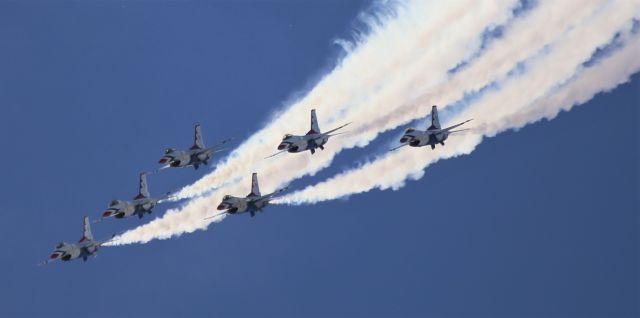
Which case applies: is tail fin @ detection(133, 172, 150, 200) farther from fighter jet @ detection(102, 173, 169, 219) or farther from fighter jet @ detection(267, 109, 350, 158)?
fighter jet @ detection(267, 109, 350, 158)

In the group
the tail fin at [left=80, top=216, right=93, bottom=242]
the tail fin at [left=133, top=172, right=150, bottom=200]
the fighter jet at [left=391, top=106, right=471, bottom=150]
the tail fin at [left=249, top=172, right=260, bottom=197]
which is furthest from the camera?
the tail fin at [left=80, top=216, right=93, bottom=242]

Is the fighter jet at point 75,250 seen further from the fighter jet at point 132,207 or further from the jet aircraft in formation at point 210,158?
the fighter jet at point 132,207

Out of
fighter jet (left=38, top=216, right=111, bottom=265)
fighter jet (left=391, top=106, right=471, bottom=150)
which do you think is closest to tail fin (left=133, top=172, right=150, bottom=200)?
fighter jet (left=38, top=216, right=111, bottom=265)

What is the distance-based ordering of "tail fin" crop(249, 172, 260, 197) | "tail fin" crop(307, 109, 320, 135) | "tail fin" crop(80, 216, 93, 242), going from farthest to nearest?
"tail fin" crop(80, 216, 93, 242)
"tail fin" crop(249, 172, 260, 197)
"tail fin" crop(307, 109, 320, 135)

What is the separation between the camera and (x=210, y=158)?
108188mm

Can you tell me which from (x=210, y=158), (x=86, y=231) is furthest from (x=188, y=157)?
(x=86, y=231)

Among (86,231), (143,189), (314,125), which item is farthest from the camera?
(86,231)

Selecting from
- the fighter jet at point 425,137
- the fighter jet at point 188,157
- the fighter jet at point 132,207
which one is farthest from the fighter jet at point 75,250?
the fighter jet at point 425,137

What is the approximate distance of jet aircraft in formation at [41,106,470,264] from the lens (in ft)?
335

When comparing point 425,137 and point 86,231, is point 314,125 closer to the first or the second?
point 425,137

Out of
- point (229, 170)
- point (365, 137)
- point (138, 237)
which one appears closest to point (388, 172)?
point (365, 137)

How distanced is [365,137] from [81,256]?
21.0 m

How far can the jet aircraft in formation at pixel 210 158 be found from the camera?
102 meters

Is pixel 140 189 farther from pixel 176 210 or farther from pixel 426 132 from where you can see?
pixel 426 132
